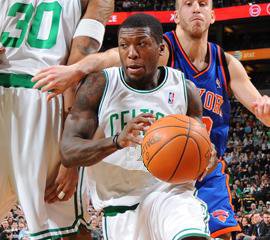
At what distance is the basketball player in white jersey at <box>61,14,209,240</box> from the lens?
9.55 ft

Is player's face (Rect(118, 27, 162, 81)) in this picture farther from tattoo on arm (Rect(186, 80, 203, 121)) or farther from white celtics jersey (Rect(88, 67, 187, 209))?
tattoo on arm (Rect(186, 80, 203, 121))

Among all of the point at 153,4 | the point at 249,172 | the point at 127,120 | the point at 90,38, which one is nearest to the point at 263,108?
the point at 127,120

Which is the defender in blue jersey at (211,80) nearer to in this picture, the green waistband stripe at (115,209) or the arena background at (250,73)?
the green waistband stripe at (115,209)

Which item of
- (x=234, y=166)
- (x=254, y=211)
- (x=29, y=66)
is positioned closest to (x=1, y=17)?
(x=29, y=66)

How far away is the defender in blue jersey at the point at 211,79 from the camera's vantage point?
12.4 ft

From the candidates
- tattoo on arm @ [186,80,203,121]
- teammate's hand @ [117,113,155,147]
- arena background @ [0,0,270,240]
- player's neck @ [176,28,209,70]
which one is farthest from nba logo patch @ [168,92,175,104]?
arena background @ [0,0,270,240]

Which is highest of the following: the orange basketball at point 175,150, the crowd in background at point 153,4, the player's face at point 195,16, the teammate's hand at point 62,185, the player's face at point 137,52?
the crowd in background at point 153,4

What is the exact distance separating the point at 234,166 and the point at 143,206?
46.4 ft

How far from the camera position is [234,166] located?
16.8 metres

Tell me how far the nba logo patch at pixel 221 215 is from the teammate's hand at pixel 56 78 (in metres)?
1.37

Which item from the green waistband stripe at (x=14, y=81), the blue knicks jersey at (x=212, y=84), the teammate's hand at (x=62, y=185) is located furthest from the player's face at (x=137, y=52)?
the blue knicks jersey at (x=212, y=84)

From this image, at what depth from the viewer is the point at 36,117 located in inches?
125

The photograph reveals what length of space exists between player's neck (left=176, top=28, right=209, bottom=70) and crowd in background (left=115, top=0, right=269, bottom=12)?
17.6 m

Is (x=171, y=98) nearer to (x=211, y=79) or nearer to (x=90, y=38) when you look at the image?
(x=90, y=38)
